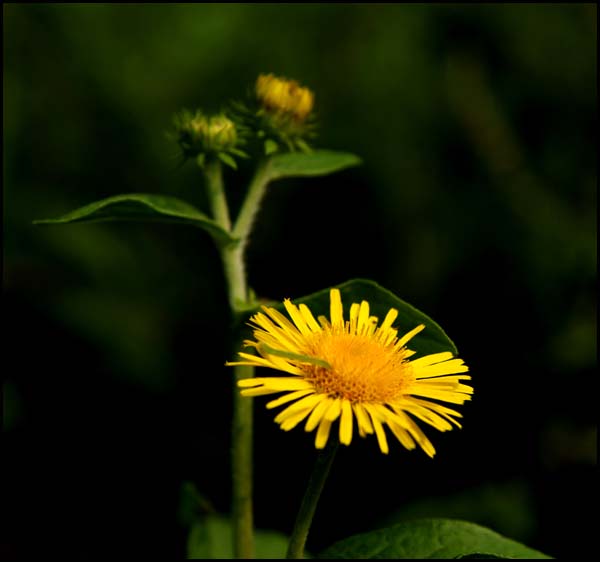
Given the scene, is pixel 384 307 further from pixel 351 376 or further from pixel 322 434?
pixel 322 434

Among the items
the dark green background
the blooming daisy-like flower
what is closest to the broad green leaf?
the dark green background

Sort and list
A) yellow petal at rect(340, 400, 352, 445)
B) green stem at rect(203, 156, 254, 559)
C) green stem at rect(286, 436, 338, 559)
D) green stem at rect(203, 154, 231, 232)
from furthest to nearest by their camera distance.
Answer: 1. green stem at rect(203, 154, 231, 232)
2. green stem at rect(203, 156, 254, 559)
3. green stem at rect(286, 436, 338, 559)
4. yellow petal at rect(340, 400, 352, 445)

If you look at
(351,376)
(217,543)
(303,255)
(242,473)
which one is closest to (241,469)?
(242,473)

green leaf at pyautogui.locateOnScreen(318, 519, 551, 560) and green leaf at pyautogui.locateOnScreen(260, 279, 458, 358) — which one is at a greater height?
green leaf at pyautogui.locateOnScreen(260, 279, 458, 358)

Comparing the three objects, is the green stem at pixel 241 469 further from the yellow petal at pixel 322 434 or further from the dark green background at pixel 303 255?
the dark green background at pixel 303 255

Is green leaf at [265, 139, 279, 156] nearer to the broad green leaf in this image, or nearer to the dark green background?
the broad green leaf

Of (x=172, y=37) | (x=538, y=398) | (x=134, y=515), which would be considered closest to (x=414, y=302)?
(x=538, y=398)
